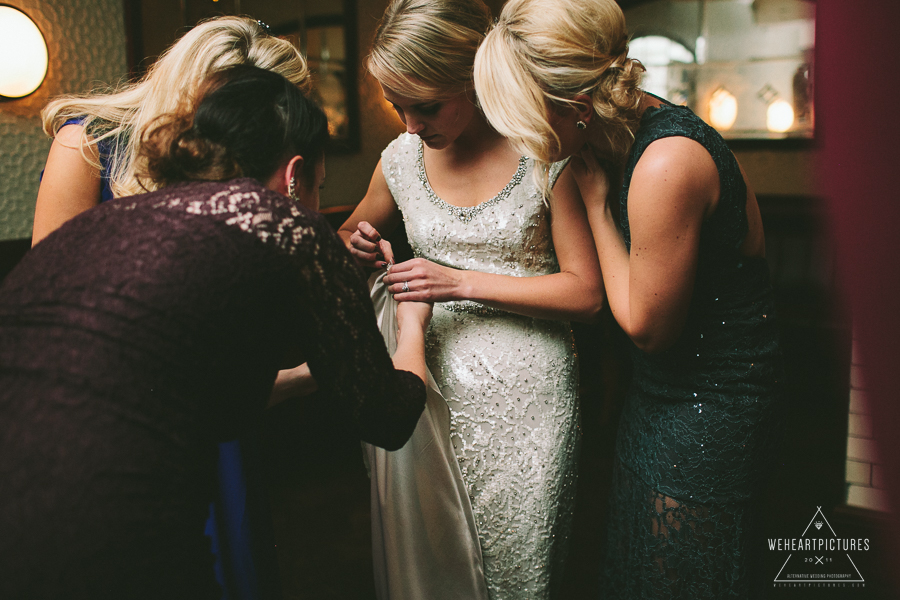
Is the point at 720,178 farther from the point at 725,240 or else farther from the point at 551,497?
the point at 551,497

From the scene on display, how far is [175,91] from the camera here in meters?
1.31

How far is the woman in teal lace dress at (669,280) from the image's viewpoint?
1.13 metres

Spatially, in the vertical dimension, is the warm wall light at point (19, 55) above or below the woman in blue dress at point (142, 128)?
above

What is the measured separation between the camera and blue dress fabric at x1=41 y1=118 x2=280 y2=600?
149 centimetres

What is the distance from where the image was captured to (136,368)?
2.49 ft

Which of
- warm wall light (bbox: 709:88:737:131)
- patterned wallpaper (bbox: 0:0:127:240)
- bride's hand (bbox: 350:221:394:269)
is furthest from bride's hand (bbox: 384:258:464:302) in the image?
warm wall light (bbox: 709:88:737:131)

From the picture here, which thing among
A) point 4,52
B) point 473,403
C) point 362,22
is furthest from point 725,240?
point 362,22

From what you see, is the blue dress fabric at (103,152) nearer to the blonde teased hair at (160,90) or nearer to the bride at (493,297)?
the blonde teased hair at (160,90)

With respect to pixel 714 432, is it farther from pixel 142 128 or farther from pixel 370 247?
pixel 142 128

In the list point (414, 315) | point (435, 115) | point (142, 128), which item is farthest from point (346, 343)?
point (435, 115)

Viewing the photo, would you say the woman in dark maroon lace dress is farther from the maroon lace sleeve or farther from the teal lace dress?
the teal lace dress

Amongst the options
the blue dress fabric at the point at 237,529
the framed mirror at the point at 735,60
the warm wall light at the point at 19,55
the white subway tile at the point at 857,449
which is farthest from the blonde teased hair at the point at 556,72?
the framed mirror at the point at 735,60

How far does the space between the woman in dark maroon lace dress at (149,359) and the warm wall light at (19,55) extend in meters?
1.87

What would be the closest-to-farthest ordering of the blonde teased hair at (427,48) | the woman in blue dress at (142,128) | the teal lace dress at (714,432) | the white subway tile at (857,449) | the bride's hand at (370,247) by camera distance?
the teal lace dress at (714,432), the woman in blue dress at (142,128), the blonde teased hair at (427,48), the bride's hand at (370,247), the white subway tile at (857,449)
